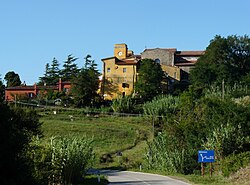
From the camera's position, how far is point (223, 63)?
291 feet

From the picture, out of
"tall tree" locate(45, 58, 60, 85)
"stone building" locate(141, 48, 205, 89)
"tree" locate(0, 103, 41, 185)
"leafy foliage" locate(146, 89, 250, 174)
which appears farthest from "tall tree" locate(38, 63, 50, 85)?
"tree" locate(0, 103, 41, 185)

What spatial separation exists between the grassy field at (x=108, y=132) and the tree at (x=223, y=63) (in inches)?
627

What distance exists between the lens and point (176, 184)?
30.8 metres

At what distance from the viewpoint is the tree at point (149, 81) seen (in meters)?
86.8

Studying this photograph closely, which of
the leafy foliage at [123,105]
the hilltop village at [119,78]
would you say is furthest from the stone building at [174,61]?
the leafy foliage at [123,105]

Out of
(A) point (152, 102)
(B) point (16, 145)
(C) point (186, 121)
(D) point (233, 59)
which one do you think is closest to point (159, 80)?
(A) point (152, 102)

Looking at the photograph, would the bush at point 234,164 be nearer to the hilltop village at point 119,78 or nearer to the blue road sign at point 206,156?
the blue road sign at point 206,156

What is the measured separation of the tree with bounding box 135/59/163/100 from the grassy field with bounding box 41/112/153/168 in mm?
9081

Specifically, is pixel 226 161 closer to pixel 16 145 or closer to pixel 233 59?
pixel 16 145

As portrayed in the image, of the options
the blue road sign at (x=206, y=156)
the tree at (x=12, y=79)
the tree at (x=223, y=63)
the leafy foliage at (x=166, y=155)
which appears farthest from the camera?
the tree at (x=12, y=79)

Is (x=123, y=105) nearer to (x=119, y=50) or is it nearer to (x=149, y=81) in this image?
(x=149, y=81)

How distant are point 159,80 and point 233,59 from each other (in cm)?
1458

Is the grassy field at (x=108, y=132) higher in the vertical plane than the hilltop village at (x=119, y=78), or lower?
lower

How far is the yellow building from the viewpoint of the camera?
9379 cm
